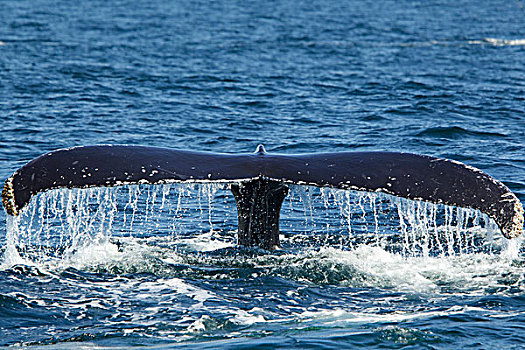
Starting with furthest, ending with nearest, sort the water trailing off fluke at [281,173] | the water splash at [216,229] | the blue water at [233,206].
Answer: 1. the water splash at [216,229]
2. the blue water at [233,206]
3. the water trailing off fluke at [281,173]

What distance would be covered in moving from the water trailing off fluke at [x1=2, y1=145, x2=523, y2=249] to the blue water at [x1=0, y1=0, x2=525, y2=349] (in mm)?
249

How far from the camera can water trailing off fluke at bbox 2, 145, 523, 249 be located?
594cm

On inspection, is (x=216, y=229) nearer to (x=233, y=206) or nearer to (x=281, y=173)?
(x=233, y=206)

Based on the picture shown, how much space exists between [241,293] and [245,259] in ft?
2.10

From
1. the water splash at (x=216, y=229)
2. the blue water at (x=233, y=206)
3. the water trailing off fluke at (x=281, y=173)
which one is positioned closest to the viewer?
the water trailing off fluke at (x=281, y=173)

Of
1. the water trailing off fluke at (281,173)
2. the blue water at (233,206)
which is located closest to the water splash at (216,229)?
the blue water at (233,206)

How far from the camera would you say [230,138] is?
14062 millimetres

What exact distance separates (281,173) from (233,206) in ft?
12.8

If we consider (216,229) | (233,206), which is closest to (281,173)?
(216,229)

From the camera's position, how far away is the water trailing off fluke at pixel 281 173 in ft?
19.5

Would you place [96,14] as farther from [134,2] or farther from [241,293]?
[241,293]

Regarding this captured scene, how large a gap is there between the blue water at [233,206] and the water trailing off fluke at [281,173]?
0.25 meters

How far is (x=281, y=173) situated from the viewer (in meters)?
6.30

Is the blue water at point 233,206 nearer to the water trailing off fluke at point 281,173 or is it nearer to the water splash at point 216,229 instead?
the water splash at point 216,229
